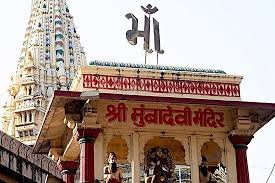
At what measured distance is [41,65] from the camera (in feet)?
235

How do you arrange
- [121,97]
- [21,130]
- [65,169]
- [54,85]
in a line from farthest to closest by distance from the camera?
1. [54,85]
2. [21,130]
3. [65,169]
4. [121,97]

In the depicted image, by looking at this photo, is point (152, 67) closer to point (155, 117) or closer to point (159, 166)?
point (155, 117)

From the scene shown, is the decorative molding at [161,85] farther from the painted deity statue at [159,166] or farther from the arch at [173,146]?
the arch at [173,146]

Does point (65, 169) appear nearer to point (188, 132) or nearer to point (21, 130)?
point (188, 132)

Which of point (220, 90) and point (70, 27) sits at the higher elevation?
point (70, 27)

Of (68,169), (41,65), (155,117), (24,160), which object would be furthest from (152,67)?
(41,65)

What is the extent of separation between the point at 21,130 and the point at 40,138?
51.7 m

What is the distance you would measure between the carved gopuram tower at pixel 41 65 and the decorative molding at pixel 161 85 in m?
53.2

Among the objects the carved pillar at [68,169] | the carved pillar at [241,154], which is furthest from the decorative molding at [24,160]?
the carved pillar at [241,154]

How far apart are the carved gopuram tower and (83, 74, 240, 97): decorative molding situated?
53233mm

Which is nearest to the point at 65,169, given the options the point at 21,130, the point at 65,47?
the point at 21,130

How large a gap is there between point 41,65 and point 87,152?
5971 centimetres

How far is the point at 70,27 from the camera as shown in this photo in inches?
2995

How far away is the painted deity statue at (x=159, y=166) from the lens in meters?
13.4
